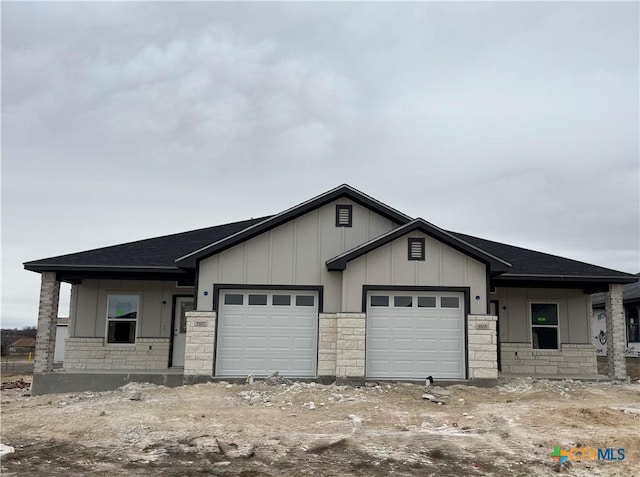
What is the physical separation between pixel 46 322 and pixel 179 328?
11.6 ft

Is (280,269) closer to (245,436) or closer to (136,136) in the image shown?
(245,436)

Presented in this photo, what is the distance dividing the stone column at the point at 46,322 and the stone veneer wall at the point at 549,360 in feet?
41.3

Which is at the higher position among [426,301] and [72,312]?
[426,301]

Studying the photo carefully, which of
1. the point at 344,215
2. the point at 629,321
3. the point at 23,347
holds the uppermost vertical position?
the point at 344,215

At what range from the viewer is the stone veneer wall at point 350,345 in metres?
13.8

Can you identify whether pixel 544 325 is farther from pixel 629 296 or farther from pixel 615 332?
pixel 629 296

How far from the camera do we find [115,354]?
1645 centimetres

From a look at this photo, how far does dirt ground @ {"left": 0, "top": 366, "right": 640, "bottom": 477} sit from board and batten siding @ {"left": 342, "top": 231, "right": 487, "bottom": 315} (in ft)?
7.87

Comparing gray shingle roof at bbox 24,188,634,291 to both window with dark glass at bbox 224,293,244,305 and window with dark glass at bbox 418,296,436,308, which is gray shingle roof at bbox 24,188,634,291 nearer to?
window with dark glass at bbox 224,293,244,305

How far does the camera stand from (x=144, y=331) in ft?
54.5

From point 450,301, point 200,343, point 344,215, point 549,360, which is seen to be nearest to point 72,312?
point 200,343

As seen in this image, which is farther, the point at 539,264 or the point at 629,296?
the point at 629,296

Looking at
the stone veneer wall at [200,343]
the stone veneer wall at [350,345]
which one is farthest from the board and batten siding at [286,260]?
the stone veneer wall at [350,345]

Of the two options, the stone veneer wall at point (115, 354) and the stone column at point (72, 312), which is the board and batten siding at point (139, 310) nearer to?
the stone column at point (72, 312)
